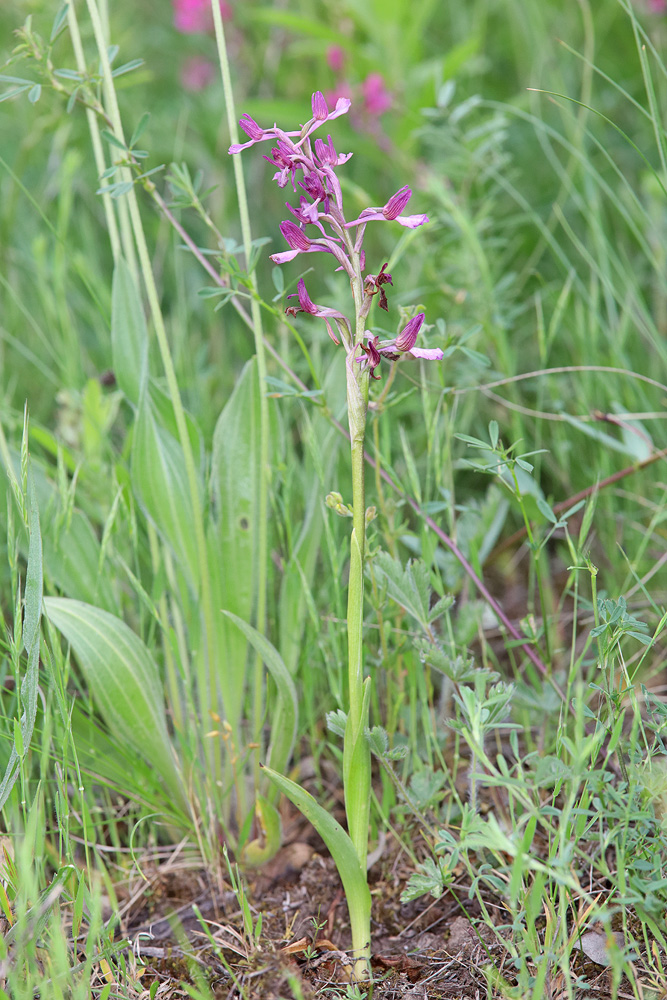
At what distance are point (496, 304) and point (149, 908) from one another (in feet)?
4.16

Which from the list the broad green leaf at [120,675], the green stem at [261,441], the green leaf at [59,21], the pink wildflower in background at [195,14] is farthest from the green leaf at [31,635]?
the pink wildflower in background at [195,14]

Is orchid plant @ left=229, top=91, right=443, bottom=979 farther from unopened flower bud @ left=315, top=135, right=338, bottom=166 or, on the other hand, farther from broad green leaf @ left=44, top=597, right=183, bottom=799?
broad green leaf @ left=44, top=597, right=183, bottom=799

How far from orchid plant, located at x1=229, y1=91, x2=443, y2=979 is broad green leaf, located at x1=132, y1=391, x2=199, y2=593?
386mm

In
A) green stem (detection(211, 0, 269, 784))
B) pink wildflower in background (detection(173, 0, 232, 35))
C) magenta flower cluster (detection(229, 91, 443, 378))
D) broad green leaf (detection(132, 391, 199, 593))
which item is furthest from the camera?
pink wildflower in background (detection(173, 0, 232, 35))

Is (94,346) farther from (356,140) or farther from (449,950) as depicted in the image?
(449,950)

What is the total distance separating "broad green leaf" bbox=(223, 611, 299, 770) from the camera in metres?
1.02

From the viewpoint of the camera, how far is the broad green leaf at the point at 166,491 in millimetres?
1185

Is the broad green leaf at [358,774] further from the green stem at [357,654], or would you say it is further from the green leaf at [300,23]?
the green leaf at [300,23]

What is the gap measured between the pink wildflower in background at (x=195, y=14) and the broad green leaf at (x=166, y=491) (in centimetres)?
188

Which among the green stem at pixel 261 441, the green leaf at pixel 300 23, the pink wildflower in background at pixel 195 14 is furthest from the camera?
the pink wildflower in background at pixel 195 14

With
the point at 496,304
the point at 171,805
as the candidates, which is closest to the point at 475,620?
the point at 171,805

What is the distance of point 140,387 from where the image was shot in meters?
1.17

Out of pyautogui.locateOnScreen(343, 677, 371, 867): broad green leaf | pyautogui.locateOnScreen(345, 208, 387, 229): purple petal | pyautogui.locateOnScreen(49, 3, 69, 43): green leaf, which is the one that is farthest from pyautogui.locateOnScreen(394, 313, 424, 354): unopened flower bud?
pyautogui.locateOnScreen(49, 3, 69, 43): green leaf

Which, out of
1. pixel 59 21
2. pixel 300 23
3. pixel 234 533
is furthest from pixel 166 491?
pixel 300 23
